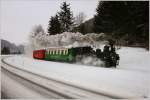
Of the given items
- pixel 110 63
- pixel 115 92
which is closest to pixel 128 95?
pixel 115 92

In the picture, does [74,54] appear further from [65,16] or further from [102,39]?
[65,16]

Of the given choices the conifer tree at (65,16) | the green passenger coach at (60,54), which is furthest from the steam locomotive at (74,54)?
the conifer tree at (65,16)

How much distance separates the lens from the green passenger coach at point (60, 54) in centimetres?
2673

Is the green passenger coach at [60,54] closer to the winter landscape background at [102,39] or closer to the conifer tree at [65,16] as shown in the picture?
the winter landscape background at [102,39]

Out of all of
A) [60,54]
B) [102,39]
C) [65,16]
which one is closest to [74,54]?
[60,54]

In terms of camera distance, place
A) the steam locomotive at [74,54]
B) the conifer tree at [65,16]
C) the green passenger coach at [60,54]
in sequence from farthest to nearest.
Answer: the green passenger coach at [60,54] → the steam locomotive at [74,54] → the conifer tree at [65,16]

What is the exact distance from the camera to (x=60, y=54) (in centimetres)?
2908

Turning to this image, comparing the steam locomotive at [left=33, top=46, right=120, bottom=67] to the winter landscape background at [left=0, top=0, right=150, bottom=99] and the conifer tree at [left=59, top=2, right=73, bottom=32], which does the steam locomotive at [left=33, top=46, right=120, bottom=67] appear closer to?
the winter landscape background at [left=0, top=0, right=150, bottom=99]

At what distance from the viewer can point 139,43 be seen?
28812 millimetres

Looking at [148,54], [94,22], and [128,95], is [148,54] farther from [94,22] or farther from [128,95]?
[128,95]

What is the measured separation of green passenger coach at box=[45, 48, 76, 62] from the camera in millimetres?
26728

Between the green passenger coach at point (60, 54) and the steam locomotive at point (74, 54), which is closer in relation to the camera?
the steam locomotive at point (74, 54)

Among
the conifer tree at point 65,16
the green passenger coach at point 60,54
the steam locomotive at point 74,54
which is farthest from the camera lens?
the green passenger coach at point 60,54

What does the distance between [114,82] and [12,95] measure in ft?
18.5
